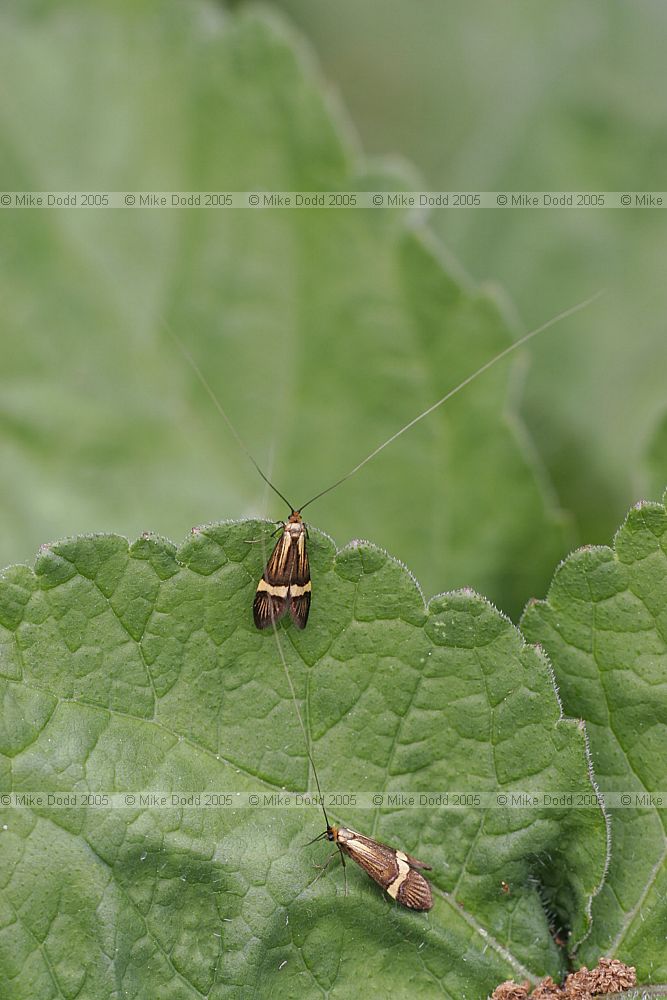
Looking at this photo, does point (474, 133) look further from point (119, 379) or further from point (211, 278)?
point (119, 379)

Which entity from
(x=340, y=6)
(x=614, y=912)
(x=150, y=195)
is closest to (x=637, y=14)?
(x=340, y=6)

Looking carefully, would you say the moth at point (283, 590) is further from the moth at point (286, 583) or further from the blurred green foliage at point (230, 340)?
the blurred green foliage at point (230, 340)

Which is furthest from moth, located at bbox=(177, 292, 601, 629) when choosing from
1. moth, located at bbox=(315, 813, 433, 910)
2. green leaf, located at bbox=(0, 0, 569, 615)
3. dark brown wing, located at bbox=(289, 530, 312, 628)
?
green leaf, located at bbox=(0, 0, 569, 615)

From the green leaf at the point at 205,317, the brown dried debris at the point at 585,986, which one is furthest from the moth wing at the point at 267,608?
the green leaf at the point at 205,317

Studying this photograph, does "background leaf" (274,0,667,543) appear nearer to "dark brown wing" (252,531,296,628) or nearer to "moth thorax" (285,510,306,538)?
"moth thorax" (285,510,306,538)

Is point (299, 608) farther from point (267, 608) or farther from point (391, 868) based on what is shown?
point (391, 868)

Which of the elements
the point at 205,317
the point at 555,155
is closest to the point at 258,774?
the point at 205,317
